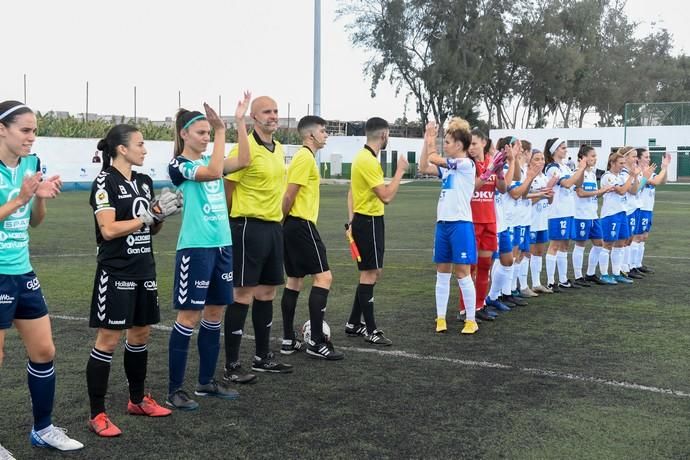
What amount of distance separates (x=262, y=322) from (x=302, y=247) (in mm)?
898

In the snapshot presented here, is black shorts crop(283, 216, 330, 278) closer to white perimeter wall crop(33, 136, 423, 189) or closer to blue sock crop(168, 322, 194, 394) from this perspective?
blue sock crop(168, 322, 194, 394)

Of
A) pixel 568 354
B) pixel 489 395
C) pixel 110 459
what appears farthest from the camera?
pixel 568 354

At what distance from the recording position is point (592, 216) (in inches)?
477

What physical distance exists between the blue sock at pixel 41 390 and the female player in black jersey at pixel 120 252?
1.17ft

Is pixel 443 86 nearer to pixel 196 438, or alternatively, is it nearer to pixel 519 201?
pixel 519 201

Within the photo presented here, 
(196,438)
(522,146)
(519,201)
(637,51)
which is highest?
(637,51)

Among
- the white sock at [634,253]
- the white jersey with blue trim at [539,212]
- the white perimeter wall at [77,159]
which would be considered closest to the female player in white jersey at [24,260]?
the white jersey with blue trim at [539,212]

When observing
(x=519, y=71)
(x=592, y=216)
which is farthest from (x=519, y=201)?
(x=519, y=71)

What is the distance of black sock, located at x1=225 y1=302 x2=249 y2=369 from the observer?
6629mm

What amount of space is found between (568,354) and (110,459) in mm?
4494

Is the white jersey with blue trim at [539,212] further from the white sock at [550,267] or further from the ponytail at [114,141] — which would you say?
the ponytail at [114,141]

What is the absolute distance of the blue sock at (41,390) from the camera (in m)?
4.87

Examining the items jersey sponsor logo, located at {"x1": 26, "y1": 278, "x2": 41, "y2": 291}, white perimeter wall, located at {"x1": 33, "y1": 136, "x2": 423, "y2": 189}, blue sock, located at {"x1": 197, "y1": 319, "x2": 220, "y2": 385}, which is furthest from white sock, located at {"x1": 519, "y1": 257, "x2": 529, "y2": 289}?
white perimeter wall, located at {"x1": 33, "y1": 136, "x2": 423, "y2": 189}

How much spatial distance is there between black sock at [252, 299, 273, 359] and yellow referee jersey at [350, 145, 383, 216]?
1673 mm
